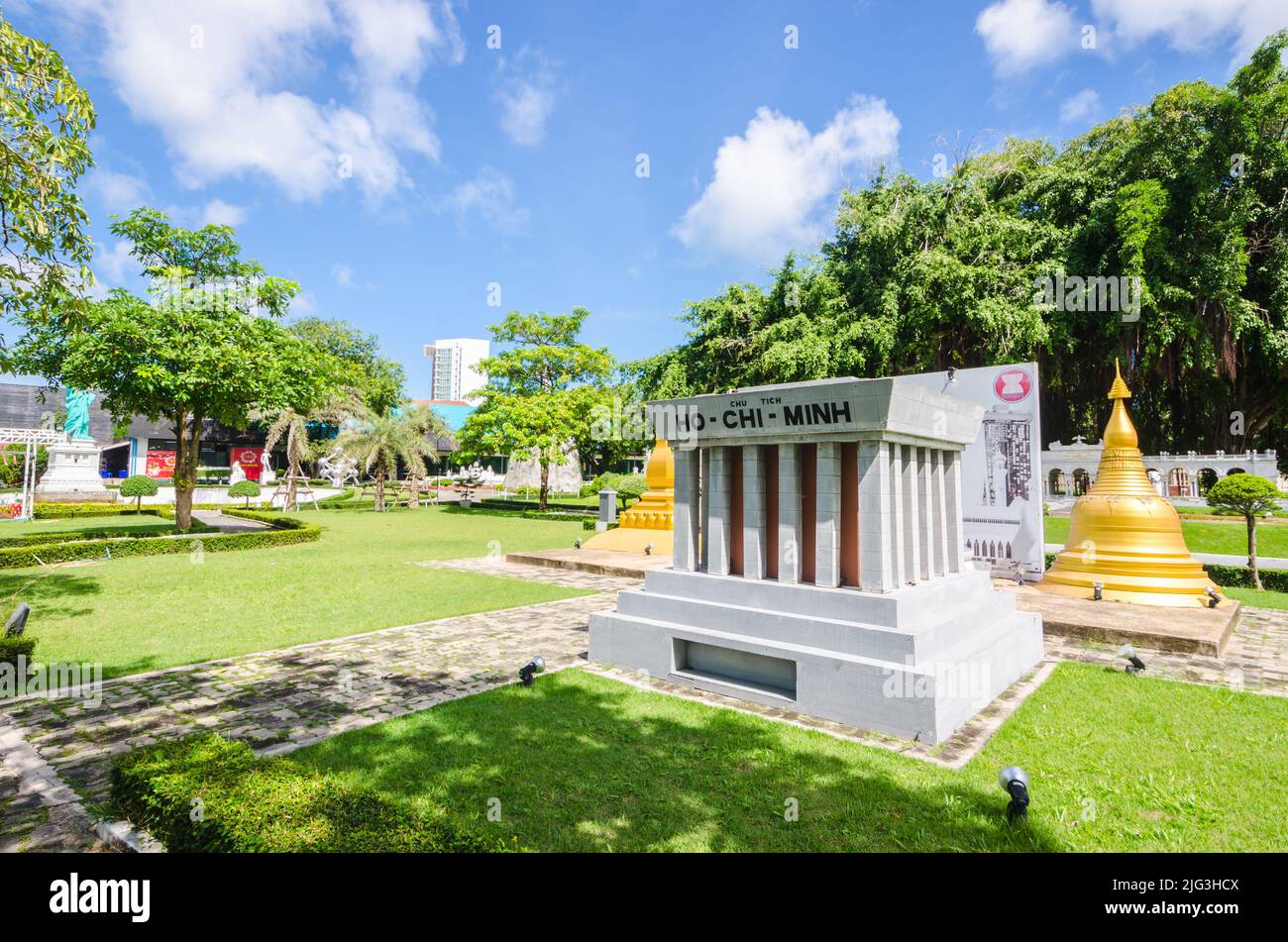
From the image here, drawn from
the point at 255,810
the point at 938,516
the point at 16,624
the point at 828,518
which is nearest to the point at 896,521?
the point at 828,518

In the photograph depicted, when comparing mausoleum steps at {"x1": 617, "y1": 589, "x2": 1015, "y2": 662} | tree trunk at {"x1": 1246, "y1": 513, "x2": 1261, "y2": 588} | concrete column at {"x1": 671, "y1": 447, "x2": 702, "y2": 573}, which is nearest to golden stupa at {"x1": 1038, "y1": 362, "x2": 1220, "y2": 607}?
tree trunk at {"x1": 1246, "y1": 513, "x2": 1261, "y2": 588}

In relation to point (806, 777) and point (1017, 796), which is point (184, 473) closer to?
point (806, 777)

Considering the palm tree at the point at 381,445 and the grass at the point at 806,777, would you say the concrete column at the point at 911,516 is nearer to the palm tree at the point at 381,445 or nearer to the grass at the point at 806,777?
the grass at the point at 806,777

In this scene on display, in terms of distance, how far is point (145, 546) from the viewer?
60.4 feet

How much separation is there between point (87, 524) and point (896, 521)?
1327 inches

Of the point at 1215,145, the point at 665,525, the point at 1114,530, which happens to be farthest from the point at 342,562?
the point at 1215,145

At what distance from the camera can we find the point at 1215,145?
21.3 m

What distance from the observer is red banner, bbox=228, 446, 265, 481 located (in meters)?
54.8

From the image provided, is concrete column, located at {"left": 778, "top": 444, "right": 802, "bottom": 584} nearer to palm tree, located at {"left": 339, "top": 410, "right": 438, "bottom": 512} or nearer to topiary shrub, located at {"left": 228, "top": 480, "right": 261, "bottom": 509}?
palm tree, located at {"left": 339, "top": 410, "right": 438, "bottom": 512}

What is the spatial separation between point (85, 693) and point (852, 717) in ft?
28.6

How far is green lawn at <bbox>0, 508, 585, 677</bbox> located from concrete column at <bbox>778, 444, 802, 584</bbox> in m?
6.72

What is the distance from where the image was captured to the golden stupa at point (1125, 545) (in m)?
11.3
